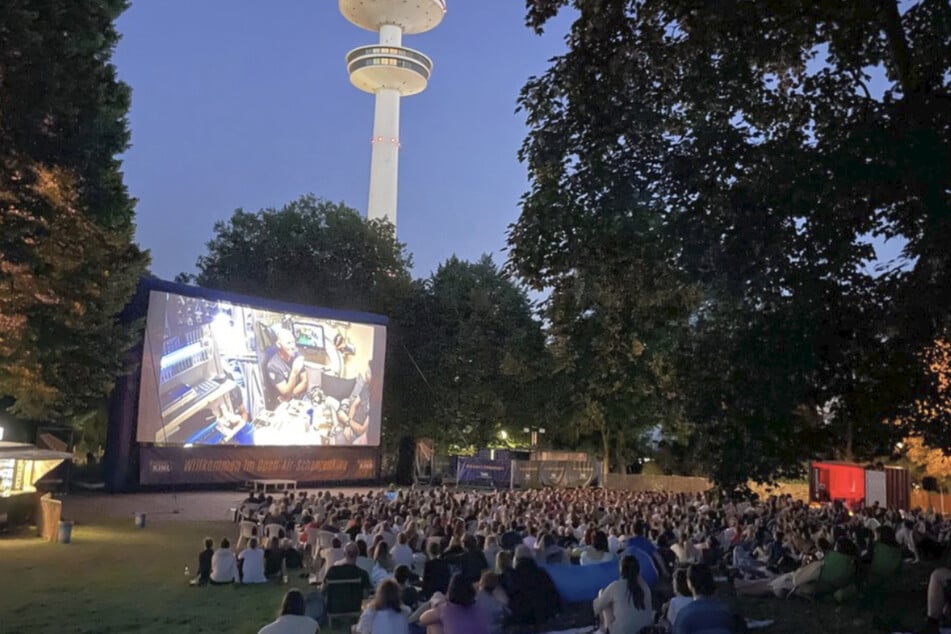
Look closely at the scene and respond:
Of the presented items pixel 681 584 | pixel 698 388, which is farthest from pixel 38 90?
pixel 681 584

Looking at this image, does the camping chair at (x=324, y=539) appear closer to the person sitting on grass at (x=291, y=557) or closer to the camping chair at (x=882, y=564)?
the person sitting on grass at (x=291, y=557)

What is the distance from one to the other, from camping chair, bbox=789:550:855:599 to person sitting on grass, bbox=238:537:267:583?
305 inches

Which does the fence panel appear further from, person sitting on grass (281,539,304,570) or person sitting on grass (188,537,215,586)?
person sitting on grass (188,537,215,586)

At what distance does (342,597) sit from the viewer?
8.91 m

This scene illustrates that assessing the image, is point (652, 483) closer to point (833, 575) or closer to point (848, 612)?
point (833, 575)

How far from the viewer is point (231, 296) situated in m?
28.4

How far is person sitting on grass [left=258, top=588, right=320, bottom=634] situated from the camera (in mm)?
5699

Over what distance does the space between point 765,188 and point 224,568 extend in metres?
9.25

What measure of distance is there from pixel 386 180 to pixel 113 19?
64667 millimetres

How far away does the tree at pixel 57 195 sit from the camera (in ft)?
54.4

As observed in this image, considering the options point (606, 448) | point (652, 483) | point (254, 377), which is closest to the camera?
point (254, 377)

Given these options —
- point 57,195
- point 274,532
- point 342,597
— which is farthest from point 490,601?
point 57,195

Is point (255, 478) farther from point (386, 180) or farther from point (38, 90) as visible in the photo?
point (386, 180)

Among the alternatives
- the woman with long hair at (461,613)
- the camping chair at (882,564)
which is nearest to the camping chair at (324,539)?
the woman with long hair at (461,613)
